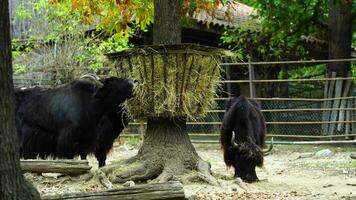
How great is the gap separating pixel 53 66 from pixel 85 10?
490 centimetres

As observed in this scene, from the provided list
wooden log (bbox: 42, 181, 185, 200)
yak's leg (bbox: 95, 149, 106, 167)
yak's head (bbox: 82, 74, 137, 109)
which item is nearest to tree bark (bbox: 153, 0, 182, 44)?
yak's head (bbox: 82, 74, 137, 109)

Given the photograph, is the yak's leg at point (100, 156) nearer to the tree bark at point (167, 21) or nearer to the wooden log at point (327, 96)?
the tree bark at point (167, 21)

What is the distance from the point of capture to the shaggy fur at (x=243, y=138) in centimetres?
941

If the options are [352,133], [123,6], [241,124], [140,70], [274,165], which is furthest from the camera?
[352,133]

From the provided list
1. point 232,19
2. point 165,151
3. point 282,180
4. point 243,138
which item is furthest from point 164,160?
point 232,19

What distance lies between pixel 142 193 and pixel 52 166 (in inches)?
112

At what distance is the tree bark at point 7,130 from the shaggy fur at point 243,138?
5.51m

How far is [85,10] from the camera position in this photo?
1127 centimetres

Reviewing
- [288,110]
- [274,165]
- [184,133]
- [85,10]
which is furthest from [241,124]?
[288,110]

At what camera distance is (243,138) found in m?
9.68

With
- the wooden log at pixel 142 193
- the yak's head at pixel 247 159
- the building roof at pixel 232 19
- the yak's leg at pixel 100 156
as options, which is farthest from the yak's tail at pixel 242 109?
the building roof at pixel 232 19

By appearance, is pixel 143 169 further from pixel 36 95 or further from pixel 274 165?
pixel 274 165

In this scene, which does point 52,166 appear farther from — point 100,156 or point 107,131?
point 107,131

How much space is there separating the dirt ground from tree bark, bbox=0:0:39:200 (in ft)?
10.7
